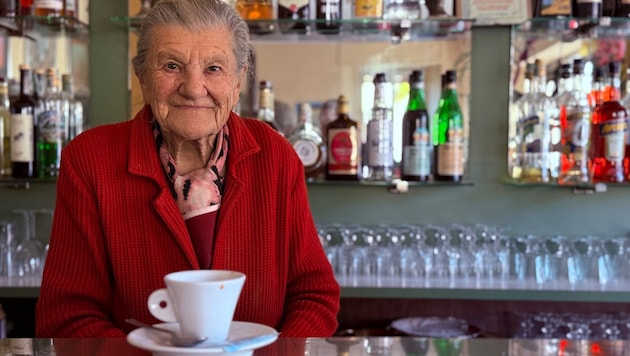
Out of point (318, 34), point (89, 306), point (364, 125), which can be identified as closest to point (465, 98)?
point (364, 125)

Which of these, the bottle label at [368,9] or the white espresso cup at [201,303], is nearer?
the white espresso cup at [201,303]

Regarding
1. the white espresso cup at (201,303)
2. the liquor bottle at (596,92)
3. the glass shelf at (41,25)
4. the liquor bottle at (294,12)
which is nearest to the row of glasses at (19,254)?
the glass shelf at (41,25)

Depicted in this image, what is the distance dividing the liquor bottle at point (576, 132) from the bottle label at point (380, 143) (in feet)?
1.64

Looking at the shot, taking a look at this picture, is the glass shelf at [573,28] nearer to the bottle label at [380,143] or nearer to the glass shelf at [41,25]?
the bottle label at [380,143]

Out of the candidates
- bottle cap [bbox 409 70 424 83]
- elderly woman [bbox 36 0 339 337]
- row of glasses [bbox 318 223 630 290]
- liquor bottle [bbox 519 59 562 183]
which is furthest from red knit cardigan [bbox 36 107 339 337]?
liquor bottle [bbox 519 59 562 183]

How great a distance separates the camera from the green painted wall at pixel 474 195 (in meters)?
2.47

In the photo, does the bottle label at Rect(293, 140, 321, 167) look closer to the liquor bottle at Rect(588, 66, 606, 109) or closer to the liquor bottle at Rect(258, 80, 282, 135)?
the liquor bottle at Rect(258, 80, 282, 135)

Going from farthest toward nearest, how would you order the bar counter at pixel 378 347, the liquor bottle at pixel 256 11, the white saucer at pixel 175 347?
the liquor bottle at pixel 256 11
the bar counter at pixel 378 347
the white saucer at pixel 175 347

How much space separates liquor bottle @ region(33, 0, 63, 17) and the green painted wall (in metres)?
0.15

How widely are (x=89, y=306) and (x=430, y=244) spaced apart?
136cm

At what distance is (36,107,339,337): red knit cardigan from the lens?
Result: 1276 mm

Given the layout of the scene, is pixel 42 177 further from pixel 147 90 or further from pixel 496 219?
pixel 496 219

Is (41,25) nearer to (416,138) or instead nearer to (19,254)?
(19,254)

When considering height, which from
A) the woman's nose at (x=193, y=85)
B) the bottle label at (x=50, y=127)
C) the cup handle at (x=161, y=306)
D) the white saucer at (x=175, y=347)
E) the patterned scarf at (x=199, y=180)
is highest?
the woman's nose at (x=193, y=85)
